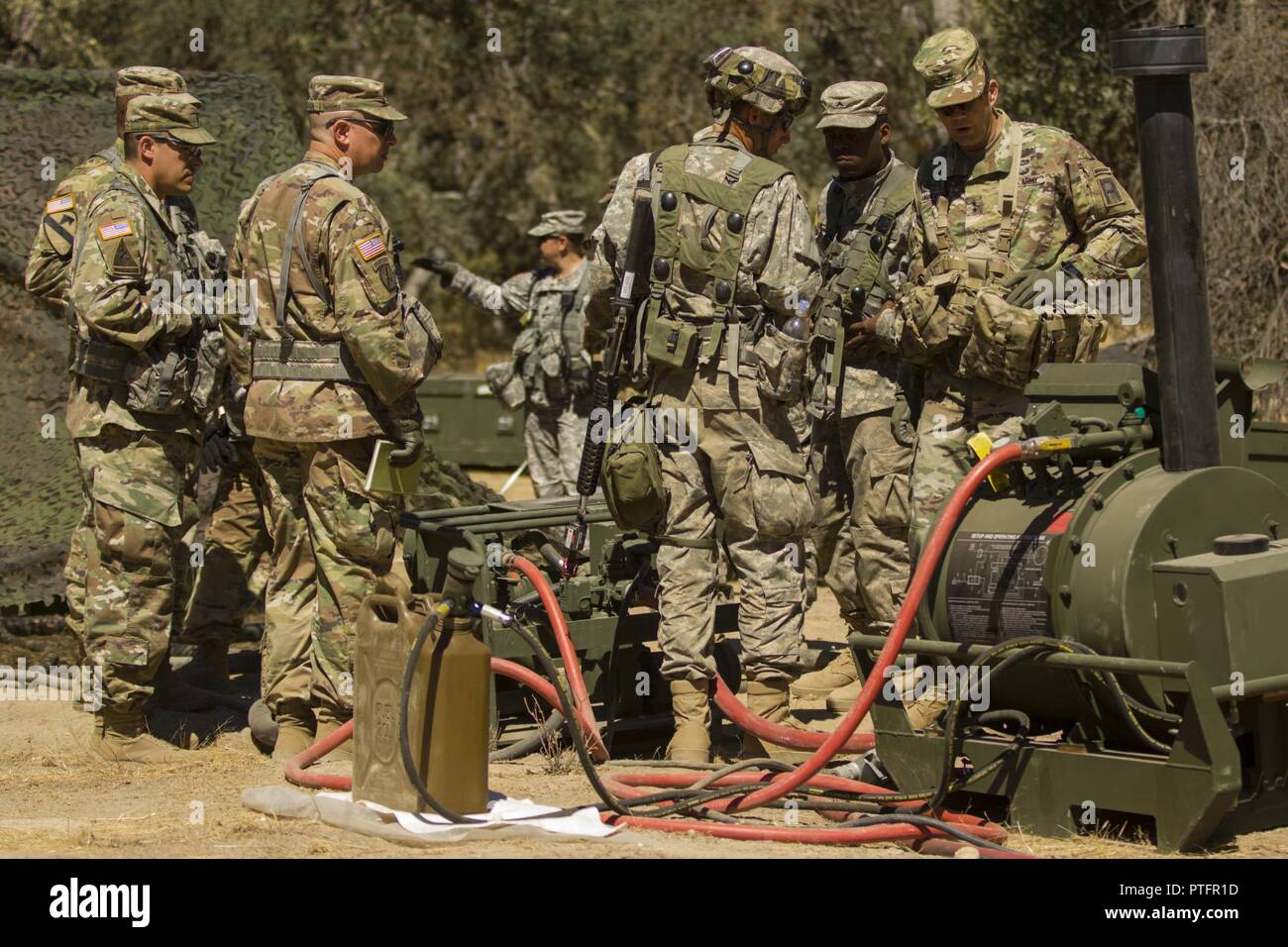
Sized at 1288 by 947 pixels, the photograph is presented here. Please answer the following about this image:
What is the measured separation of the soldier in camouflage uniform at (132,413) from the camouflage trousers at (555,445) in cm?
441

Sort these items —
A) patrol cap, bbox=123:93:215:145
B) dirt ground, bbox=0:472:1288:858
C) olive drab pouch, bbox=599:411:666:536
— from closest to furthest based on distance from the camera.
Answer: dirt ground, bbox=0:472:1288:858 < olive drab pouch, bbox=599:411:666:536 < patrol cap, bbox=123:93:215:145

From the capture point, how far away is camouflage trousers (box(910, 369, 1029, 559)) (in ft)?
22.7

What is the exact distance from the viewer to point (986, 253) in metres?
6.93

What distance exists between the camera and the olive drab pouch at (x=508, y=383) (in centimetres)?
1180

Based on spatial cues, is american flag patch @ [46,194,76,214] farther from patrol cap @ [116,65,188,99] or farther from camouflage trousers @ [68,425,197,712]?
camouflage trousers @ [68,425,197,712]

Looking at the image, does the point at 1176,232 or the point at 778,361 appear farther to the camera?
the point at 778,361

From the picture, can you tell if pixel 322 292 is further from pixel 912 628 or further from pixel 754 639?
pixel 912 628

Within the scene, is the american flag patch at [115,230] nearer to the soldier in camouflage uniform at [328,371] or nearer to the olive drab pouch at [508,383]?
the soldier in camouflage uniform at [328,371]

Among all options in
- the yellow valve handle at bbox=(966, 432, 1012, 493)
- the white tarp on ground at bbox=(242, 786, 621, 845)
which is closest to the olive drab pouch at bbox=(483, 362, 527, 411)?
the white tarp on ground at bbox=(242, 786, 621, 845)

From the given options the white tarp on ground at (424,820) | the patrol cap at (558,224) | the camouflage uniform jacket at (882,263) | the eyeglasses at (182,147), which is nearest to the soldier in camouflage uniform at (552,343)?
the patrol cap at (558,224)

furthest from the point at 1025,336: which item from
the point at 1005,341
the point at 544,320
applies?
the point at 544,320

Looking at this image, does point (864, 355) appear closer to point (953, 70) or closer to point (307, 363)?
point (953, 70)

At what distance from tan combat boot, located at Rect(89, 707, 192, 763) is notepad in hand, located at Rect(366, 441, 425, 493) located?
4.57 feet

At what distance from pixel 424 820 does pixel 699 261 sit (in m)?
2.32
